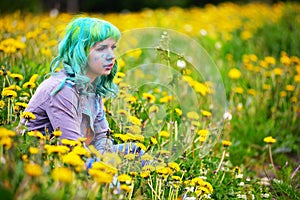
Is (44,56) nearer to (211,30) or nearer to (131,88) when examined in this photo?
(131,88)

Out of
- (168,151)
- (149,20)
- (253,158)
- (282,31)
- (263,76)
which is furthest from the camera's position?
(149,20)

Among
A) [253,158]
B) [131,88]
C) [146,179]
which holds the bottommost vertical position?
[253,158]

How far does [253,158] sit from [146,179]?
1.57 m

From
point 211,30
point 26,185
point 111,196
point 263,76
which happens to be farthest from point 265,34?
point 26,185

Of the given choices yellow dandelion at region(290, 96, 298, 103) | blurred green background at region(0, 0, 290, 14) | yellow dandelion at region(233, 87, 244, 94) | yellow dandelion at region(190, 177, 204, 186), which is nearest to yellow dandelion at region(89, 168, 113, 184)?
yellow dandelion at region(190, 177, 204, 186)

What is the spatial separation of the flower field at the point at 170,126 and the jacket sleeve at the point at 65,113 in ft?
0.36

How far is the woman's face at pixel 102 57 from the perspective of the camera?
2.68 m

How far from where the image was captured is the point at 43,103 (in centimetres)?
261

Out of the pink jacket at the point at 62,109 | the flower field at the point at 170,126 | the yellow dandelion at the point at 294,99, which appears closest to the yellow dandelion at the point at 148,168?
the flower field at the point at 170,126

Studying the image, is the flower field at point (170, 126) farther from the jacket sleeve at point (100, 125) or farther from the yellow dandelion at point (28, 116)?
the jacket sleeve at point (100, 125)

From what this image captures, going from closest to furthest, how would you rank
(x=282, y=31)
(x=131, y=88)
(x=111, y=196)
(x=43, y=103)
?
(x=111, y=196) → (x=43, y=103) → (x=131, y=88) → (x=282, y=31)

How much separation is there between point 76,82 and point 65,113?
0.18 m

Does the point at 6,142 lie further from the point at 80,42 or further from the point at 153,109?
the point at 153,109

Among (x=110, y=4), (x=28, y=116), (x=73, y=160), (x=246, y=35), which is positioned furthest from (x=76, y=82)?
(x=110, y=4)
